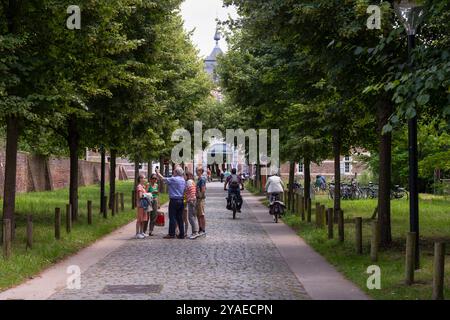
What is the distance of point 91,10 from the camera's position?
14.9 m

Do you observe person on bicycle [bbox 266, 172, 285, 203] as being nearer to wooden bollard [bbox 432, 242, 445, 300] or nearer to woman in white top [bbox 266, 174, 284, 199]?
woman in white top [bbox 266, 174, 284, 199]

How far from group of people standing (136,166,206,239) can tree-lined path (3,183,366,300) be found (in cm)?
49

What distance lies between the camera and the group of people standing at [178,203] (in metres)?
18.3

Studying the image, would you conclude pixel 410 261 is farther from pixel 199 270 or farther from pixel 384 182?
pixel 384 182

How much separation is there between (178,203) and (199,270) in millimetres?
6125

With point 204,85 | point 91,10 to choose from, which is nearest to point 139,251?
point 91,10

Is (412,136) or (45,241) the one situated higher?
(412,136)

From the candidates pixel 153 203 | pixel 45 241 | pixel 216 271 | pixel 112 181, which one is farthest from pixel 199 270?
pixel 112 181

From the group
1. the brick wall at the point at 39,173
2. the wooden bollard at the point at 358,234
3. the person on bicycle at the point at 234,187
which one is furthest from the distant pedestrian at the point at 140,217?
the brick wall at the point at 39,173

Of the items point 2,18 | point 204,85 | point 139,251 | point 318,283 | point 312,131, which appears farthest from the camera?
point 204,85

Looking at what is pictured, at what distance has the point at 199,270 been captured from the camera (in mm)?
12359

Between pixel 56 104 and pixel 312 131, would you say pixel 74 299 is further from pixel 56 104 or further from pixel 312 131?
pixel 312 131

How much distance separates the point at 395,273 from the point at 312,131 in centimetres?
1132

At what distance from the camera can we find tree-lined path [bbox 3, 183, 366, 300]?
32.3ft
